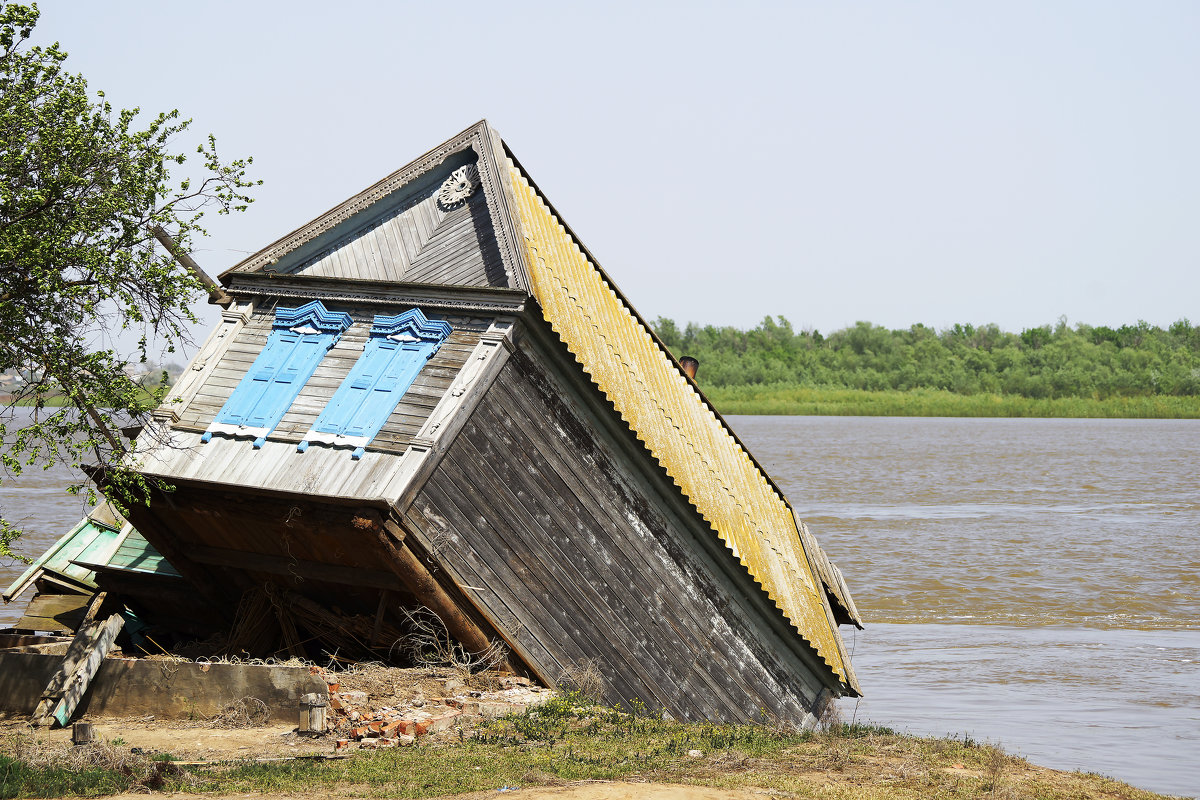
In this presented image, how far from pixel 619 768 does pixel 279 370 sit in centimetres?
568

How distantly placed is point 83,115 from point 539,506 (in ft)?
18.9

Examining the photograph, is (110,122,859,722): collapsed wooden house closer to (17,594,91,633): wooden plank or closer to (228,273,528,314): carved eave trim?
(228,273,528,314): carved eave trim

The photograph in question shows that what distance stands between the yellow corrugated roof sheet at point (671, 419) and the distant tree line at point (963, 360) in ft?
288

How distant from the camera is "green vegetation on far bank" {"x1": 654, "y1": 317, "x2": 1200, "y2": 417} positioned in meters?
98.7

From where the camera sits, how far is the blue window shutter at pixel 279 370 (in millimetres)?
12461

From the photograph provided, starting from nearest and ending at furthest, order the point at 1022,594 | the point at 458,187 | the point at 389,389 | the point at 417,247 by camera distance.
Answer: the point at 389,389, the point at 417,247, the point at 458,187, the point at 1022,594

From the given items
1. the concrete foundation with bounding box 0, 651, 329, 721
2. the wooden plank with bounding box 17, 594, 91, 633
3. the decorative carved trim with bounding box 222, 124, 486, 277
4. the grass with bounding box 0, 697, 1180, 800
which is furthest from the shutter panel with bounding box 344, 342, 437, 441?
the wooden plank with bounding box 17, 594, 91, 633

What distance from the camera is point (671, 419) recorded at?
556 inches

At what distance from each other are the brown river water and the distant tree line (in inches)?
1720

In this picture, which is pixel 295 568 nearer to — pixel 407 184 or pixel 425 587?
pixel 425 587

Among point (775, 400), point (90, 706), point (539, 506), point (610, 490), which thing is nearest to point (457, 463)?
point (539, 506)

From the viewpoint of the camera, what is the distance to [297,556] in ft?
40.8

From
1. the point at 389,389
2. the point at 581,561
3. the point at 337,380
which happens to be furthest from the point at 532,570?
the point at 337,380

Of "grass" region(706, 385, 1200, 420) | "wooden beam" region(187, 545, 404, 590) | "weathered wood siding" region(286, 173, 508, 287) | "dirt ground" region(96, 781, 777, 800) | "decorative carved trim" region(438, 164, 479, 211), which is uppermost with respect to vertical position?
"grass" region(706, 385, 1200, 420)
